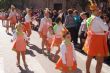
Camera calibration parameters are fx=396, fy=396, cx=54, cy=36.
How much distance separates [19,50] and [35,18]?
15652 mm

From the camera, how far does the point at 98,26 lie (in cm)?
1046

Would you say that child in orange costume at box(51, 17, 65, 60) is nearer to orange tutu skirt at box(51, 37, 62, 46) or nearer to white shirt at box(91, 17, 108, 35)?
orange tutu skirt at box(51, 37, 62, 46)

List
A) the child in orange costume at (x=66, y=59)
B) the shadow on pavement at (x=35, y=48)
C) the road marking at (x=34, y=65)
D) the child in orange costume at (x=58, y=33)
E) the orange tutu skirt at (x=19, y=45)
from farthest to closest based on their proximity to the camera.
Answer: the shadow on pavement at (x=35, y=48), the child in orange costume at (x=58, y=33), the orange tutu skirt at (x=19, y=45), the road marking at (x=34, y=65), the child in orange costume at (x=66, y=59)

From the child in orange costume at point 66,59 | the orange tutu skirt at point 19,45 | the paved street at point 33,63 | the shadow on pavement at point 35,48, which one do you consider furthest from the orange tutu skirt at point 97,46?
the shadow on pavement at point 35,48

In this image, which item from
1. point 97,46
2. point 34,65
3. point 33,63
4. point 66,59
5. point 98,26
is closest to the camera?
point 66,59

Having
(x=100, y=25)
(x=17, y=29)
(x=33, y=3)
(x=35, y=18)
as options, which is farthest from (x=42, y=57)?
(x=33, y=3)

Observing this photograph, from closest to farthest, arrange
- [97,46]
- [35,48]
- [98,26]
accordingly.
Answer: [98,26] < [97,46] < [35,48]

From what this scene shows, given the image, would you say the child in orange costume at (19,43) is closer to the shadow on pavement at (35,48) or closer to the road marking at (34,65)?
the road marking at (34,65)

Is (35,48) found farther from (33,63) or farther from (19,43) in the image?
(19,43)

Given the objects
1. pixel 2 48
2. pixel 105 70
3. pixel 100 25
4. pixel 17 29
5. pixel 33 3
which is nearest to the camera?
pixel 100 25

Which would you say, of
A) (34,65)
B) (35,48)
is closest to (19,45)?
(34,65)

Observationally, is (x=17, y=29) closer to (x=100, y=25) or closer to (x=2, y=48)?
(x=100, y=25)

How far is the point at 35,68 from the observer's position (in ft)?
40.5

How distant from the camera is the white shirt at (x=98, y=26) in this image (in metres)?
10.4
